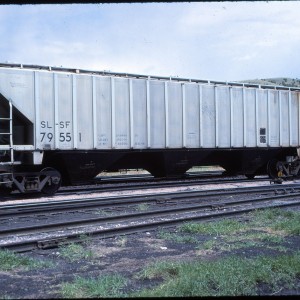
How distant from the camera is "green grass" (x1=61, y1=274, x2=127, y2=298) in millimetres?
4473

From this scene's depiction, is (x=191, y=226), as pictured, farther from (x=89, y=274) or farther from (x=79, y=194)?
(x=79, y=194)

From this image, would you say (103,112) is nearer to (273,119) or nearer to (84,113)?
(84,113)

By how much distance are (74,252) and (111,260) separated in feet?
2.19

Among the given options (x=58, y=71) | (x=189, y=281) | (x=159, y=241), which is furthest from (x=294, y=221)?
(x=58, y=71)

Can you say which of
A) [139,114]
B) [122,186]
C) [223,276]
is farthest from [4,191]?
[223,276]

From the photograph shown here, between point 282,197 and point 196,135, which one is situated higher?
point 196,135

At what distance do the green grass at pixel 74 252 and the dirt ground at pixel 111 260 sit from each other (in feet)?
0.21

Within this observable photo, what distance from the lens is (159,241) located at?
7.52 m

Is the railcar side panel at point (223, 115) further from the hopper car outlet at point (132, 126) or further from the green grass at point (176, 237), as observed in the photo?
the green grass at point (176, 237)

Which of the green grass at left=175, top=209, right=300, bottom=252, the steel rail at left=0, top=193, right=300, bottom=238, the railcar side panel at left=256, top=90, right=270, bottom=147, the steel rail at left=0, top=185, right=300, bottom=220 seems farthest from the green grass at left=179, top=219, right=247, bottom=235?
the railcar side panel at left=256, top=90, right=270, bottom=147

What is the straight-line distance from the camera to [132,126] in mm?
15734

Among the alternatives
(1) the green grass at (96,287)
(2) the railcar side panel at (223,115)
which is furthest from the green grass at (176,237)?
(2) the railcar side panel at (223,115)

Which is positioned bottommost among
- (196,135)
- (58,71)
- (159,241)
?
(159,241)

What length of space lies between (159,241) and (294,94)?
15.4 meters
